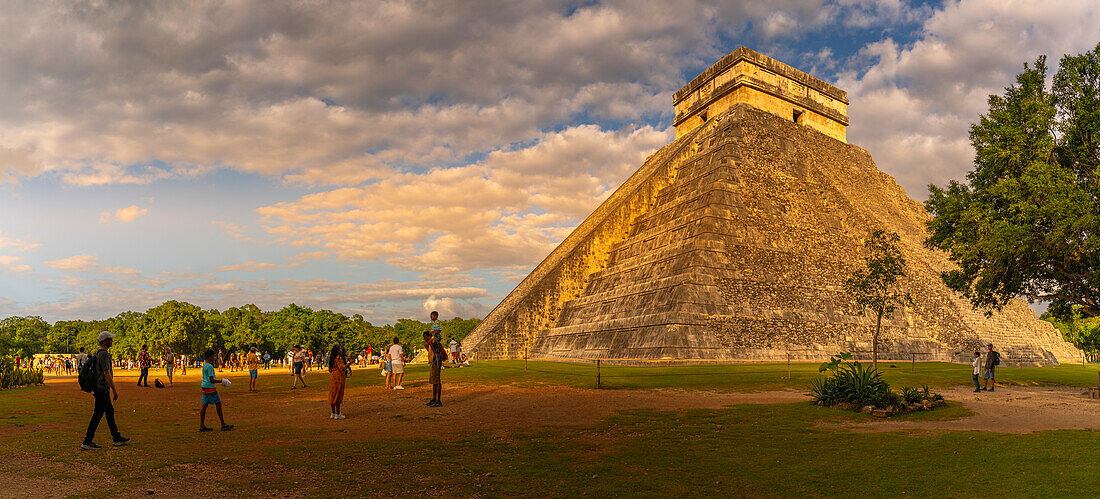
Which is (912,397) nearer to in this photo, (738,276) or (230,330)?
(738,276)

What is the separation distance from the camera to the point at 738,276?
2864 cm

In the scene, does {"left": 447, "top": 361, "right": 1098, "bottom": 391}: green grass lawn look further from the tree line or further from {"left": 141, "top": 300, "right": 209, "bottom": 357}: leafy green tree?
{"left": 141, "top": 300, "right": 209, "bottom": 357}: leafy green tree

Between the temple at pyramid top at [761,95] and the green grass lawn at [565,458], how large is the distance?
111 ft

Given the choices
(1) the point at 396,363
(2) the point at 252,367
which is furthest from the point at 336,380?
(2) the point at 252,367

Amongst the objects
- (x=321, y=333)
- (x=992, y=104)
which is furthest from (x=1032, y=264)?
(x=321, y=333)

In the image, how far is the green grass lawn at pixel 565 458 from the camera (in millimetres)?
6652

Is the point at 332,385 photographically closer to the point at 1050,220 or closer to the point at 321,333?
the point at 1050,220

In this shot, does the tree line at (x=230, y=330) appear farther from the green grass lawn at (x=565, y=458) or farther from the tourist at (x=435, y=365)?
the green grass lawn at (x=565, y=458)

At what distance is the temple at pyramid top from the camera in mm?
42406

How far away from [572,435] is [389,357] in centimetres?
1150

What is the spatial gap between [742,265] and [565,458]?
23.1 meters

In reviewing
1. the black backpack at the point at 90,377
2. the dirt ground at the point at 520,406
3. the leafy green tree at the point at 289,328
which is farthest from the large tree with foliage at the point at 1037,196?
the leafy green tree at the point at 289,328

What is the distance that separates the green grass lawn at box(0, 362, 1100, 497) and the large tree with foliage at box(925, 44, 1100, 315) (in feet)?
24.3

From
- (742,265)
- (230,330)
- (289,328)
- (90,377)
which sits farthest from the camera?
(230,330)
